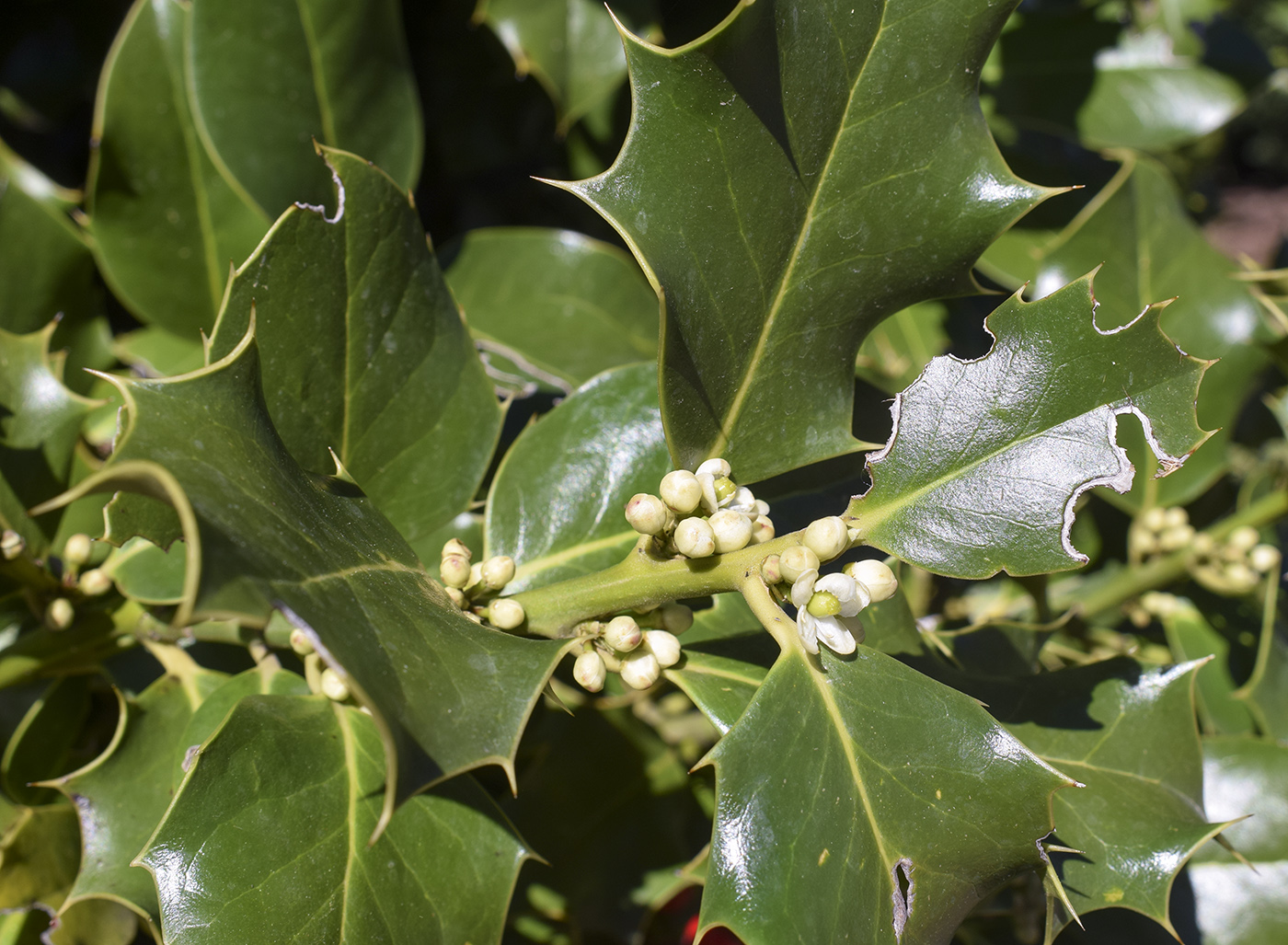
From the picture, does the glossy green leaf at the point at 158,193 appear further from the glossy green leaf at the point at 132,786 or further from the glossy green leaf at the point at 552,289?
the glossy green leaf at the point at 132,786

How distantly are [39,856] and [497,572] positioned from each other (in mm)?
975

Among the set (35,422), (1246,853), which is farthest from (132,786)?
(1246,853)

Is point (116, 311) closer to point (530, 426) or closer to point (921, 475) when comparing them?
point (530, 426)

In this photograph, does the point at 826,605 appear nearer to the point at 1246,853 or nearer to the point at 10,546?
the point at 10,546

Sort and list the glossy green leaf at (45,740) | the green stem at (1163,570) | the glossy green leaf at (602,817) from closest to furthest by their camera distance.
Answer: the glossy green leaf at (45,740) < the glossy green leaf at (602,817) < the green stem at (1163,570)

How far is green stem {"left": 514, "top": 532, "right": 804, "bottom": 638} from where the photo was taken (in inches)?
38.3

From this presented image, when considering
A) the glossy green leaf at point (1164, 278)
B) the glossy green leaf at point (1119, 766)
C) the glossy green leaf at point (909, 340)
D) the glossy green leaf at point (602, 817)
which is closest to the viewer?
the glossy green leaf at point (1119, 766)

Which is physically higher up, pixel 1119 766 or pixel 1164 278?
pixel 1164 278

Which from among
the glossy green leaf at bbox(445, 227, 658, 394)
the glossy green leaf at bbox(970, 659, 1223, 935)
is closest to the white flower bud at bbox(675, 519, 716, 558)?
the glossy green leaf at bbox(970, 659, 1223, 935)

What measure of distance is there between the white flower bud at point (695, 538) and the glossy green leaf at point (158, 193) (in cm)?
117

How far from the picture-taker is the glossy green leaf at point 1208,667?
6.83 feet

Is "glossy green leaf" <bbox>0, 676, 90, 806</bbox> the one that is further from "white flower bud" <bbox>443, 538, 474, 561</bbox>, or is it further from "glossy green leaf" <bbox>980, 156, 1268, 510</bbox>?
"glossy green leaf" <bbox>980, 156, 1268, 510</bbox>

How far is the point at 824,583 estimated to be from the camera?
37.1 inches

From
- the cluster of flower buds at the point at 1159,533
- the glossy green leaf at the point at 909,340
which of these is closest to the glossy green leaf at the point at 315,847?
the glossy green leaf at the point at 909,340
